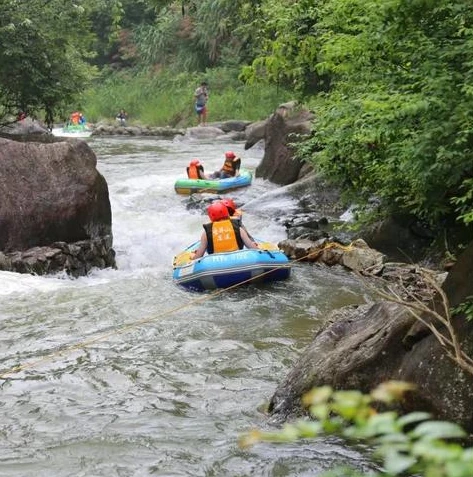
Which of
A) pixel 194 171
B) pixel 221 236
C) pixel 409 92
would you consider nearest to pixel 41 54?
pixel 194 171

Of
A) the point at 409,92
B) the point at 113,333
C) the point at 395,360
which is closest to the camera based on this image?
the point at 395,360

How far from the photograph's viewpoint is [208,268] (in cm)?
891

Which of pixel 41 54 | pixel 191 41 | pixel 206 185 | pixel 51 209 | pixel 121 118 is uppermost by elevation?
pixel 41 54

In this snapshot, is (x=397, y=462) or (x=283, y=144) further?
(x=283, y=144)

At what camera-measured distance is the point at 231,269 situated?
8938 millimetres

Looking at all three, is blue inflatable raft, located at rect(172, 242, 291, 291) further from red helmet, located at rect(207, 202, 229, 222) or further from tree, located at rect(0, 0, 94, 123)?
tree, located at rect(0, 0, 94, 123)

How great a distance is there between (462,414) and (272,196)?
1002 centimetres

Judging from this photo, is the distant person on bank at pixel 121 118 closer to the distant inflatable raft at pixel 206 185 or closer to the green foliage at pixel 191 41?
the green foliage at pixel 191 41

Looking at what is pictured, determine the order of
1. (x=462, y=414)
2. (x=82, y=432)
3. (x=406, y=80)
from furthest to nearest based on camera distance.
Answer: (x=406, y=80) < (x=82, y=432) < (x=462, y=414)

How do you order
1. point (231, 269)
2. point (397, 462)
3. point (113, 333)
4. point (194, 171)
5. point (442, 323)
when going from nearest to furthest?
point (397, 462) → point (442, 323) → point (113, 333) → point (231, 269) → point (194, 171)

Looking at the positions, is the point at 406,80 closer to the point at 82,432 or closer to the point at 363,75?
the point at 363,75

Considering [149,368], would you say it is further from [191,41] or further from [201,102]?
[191,41]

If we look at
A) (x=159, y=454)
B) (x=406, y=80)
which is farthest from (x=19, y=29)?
(x=159, y=454)

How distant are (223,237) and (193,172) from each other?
6.48m
